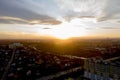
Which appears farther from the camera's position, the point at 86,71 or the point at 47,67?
the point at 47,67

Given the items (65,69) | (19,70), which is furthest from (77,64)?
(19,70)

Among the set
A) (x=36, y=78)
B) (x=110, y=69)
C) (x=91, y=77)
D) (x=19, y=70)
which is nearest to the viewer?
(x=110, y=69)

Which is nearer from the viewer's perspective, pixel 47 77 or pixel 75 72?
pixel 47 77

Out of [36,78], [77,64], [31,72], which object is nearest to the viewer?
[36,78]

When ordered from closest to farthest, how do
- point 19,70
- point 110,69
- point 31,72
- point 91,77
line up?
point 110,69 < point 91,77 < point 31,72 < point 19,70

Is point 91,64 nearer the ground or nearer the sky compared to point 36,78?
nearer the sky

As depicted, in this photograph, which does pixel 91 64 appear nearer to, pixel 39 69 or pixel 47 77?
pixel 47 77

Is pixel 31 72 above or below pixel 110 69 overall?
below

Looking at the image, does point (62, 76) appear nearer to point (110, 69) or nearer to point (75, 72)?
point (75, 72)

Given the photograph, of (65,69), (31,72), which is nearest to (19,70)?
(31,72)
